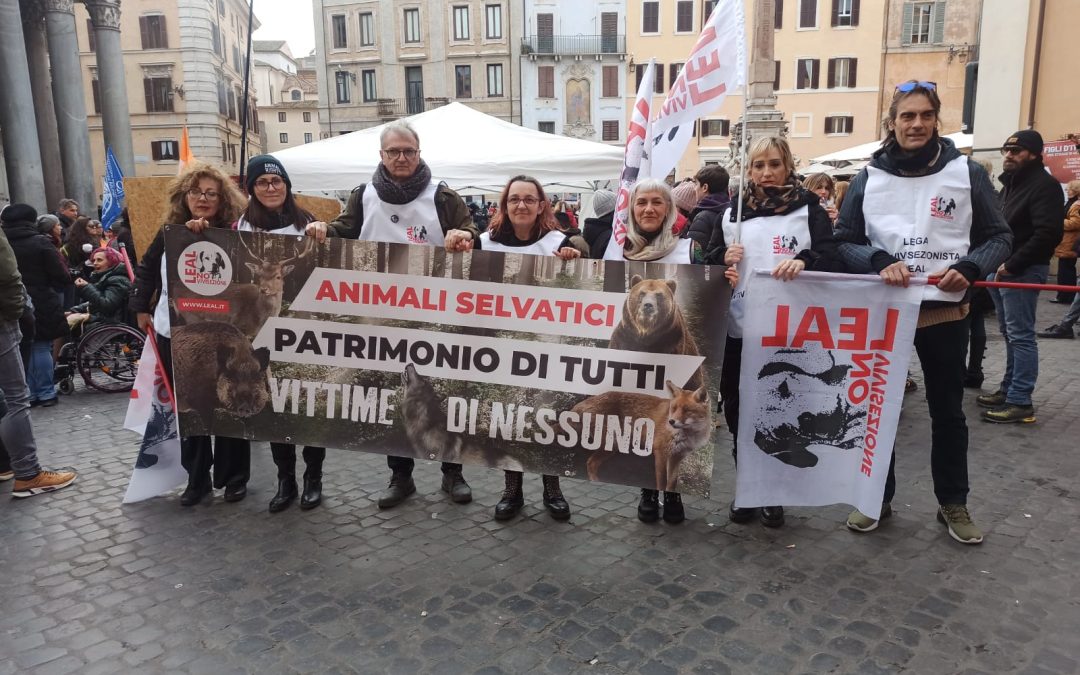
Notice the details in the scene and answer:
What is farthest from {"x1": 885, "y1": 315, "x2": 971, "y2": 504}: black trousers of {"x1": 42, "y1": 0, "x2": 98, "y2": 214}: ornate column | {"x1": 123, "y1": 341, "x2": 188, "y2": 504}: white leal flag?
{"x1": 42, "y1": 0, "x2": 98, "y2": 214}: ornate column

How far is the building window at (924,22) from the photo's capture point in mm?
42062

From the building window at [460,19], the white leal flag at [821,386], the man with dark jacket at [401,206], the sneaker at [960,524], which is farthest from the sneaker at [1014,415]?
the building window at [460,19]

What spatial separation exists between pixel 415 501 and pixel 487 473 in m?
0.64

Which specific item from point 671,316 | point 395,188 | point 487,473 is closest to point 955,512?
point 671,316

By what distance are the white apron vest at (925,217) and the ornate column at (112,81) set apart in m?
25.0

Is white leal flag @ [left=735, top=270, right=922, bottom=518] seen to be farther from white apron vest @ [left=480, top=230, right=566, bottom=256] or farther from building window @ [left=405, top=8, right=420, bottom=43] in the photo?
building window @ [left=405, top=8, right=420, bottom=43]

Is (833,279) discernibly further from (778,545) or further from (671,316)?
(778,545)

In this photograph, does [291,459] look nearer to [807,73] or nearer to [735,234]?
[735,234]

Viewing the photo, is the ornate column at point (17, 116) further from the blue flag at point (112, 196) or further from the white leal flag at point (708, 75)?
the white leal flag at point (708, 75)

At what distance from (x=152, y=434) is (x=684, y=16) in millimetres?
46197

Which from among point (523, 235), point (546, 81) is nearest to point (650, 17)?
point (546, 81)

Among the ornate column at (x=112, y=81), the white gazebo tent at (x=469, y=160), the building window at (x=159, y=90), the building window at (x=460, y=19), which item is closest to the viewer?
the white gazebo tent at (x=469, y=160)

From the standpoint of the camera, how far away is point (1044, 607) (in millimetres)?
3086

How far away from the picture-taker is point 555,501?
13.5ft
